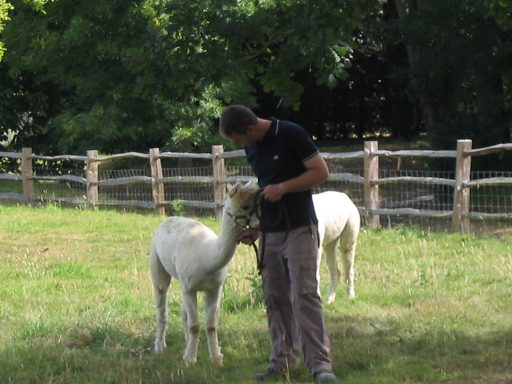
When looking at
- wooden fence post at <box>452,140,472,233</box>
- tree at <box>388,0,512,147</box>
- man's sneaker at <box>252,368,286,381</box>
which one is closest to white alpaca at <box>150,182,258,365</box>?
man's sneaker at <box>252,368,286,381</box>

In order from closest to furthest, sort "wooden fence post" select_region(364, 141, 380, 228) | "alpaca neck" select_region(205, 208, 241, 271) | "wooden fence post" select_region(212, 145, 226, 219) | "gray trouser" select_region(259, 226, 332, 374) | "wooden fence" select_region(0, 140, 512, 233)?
"gray trouser" select_region(259, 226, 332, 374)
"alpaca neck" select_region(205, 208, 241, 271)
"wooden fence" select_region(0, 140, 512, 233)
"wooden fence post" select_region(364, 141, 380, 228)
"wooden fence post" select_region(212, 145, 226, 219)

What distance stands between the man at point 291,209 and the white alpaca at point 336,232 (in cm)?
269

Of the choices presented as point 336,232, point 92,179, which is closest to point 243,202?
point 336,232

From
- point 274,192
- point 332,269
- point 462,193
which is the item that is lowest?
point 332,269

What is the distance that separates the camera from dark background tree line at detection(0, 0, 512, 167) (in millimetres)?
7625

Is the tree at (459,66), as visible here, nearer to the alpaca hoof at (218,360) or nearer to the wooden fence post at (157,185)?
the wooden fence post at (157,185)

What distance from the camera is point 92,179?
2025 centimetres

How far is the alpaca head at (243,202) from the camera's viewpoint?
21.4 feet

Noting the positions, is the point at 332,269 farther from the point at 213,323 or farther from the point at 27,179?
the point at 27,179

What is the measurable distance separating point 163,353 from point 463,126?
15.4 meters

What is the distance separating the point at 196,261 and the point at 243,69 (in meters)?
1.76

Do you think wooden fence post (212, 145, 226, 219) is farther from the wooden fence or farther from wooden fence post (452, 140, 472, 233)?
wooden fence post (452, 140, 472, 233)

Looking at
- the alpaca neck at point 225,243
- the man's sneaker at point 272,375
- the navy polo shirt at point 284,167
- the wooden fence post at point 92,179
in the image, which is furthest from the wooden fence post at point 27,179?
the navy polo shirt at point 284,167

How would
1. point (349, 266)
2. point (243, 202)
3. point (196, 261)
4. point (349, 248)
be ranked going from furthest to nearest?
point (349, 248) < point (349, 266) < point (196, 261) < point (243, 202)
